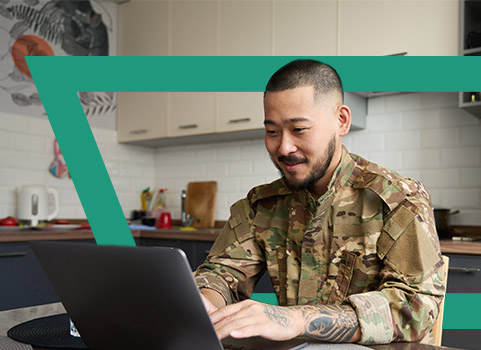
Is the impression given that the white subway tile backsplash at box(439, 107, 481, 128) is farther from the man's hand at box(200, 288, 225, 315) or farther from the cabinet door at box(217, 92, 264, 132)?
the man's hand at box(200, 288, 225, 315)

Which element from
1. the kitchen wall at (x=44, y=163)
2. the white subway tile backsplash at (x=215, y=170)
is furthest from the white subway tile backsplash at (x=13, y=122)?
the white subway tile backsplash at (x=215, y=170)

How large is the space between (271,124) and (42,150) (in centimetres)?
280

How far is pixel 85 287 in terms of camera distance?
0.90 metres

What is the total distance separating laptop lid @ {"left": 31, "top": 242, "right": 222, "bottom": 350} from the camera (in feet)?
2.58

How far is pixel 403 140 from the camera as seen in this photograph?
320 centimetres

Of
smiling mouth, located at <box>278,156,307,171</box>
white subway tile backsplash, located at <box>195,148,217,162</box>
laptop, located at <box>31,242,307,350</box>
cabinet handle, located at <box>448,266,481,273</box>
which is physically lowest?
cabinet handle, located at <box>448,266,481,273</box>

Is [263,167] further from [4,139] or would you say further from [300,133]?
[300,133]

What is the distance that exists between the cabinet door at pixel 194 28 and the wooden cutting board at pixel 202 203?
951 millimetres

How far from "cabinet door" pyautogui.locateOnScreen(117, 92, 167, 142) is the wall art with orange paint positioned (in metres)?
0.09

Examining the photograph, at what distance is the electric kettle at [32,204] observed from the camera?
349 cm

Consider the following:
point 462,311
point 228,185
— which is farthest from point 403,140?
point 228,185

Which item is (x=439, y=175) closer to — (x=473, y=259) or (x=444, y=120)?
(x=444, y=120)

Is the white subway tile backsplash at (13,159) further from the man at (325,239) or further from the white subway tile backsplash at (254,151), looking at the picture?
the man at (325,239)

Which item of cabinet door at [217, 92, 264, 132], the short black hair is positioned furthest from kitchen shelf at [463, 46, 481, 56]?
the short black hair
